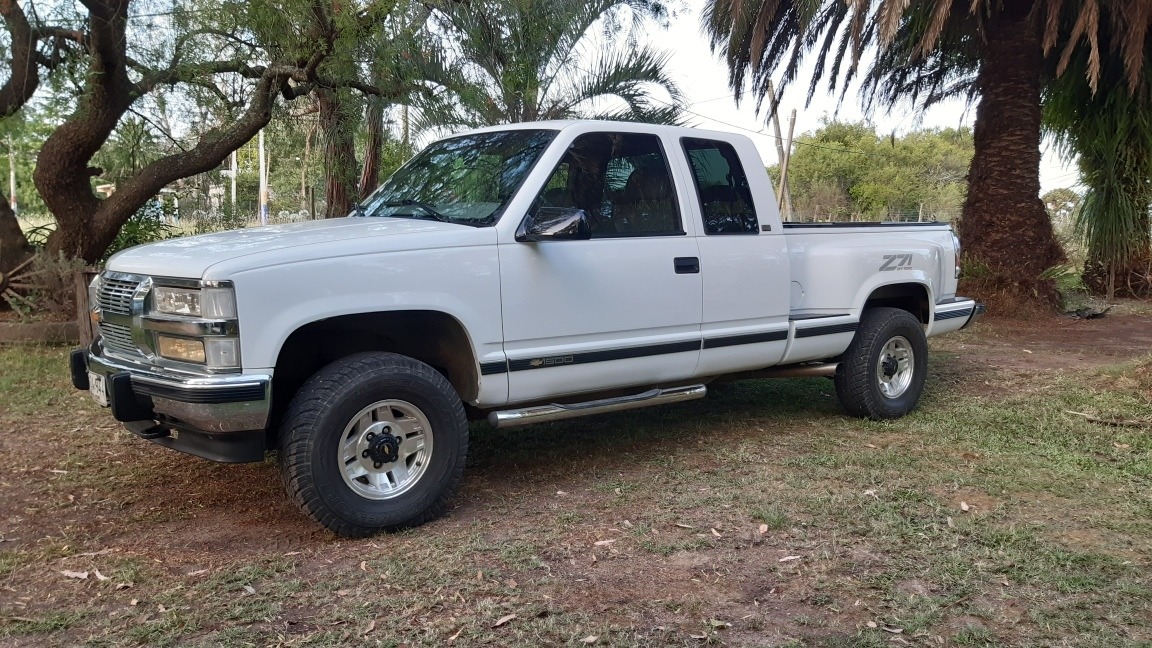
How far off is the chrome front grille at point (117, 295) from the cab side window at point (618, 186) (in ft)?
6.45

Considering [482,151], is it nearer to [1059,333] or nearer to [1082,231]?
[1059,333]

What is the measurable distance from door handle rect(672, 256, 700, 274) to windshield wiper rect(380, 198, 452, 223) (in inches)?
50.2

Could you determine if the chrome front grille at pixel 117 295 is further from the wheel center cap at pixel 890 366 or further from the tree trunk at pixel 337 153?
the tree trunk at pixel 337 153

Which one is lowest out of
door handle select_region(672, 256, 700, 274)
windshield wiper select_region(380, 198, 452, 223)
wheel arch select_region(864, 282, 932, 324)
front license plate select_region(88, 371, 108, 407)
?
front license plate select_region(88, 371, 108, 407)

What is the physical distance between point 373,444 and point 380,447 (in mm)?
34

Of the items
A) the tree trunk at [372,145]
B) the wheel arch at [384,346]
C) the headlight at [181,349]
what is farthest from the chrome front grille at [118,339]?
the tree trunk at [372,145]

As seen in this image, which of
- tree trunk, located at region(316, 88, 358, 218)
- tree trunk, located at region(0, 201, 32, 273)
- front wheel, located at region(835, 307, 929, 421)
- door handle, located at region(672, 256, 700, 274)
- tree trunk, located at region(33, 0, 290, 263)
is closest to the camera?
→ door handle, located at region(672, 256, 700, 274)

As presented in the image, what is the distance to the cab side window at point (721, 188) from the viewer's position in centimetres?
551

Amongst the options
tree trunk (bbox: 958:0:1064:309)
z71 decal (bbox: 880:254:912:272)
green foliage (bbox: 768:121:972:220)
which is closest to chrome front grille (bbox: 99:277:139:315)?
z71 decal (bbox: 880:254:912:272)

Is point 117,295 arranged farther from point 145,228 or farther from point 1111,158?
point 1111,158

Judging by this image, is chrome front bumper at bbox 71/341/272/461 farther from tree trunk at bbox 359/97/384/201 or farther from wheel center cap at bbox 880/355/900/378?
tree trunk at bbox 359/97/384/201

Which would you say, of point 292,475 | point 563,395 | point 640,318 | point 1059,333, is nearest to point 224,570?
point 292,475

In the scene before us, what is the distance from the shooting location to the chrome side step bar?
4.66m

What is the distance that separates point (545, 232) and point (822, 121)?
50082 mm
